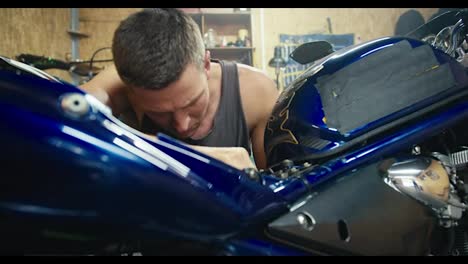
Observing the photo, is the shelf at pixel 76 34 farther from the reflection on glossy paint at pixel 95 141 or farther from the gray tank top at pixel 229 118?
the reflection on glossy paint at pixel 95 141

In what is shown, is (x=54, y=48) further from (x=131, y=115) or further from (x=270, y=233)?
(x=270, y=233)

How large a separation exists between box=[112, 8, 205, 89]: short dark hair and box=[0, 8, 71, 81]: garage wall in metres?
1.59

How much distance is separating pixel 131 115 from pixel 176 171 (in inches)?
23.0

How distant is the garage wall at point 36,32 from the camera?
200 centimetres

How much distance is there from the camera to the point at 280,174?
1.83ft

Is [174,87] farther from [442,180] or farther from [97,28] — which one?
[97,28]

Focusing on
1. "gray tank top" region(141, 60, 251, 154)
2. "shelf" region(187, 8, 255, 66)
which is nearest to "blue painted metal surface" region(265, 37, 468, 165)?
"gray tank top" region(141, 60, 251, 154)

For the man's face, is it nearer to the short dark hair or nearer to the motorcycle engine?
the short dark hair

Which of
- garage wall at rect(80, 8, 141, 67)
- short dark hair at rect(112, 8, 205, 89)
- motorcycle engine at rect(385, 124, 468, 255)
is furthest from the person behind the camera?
garage wall at rect(80, 8, 141, 67)

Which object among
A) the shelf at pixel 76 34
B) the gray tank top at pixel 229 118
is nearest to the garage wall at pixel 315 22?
the shelf at pixel 76 34

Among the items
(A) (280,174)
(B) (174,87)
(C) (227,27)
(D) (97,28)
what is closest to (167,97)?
(B) (174,87)

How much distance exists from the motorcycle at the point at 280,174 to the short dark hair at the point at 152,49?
19cm

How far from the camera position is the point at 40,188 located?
1.18ft

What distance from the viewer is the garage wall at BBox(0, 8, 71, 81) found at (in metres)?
2.00
